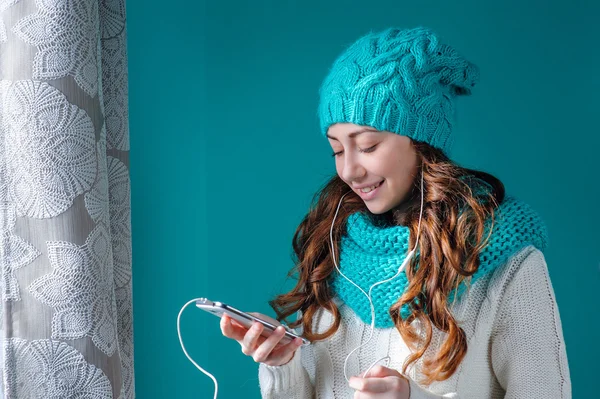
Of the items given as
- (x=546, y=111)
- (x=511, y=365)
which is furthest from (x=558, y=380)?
(x=546, y=111)

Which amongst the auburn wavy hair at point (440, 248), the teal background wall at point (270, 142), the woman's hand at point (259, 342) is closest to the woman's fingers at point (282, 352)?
the woman's hand at point (259, 342)

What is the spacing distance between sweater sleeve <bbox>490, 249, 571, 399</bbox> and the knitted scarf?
45 mm

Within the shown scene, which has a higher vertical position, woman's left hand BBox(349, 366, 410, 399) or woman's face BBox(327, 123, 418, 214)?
woman's face BBox(327, 123, 418, 214)

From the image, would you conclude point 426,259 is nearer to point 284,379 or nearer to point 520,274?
point 520,274

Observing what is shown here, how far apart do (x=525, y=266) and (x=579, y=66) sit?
2.75ft

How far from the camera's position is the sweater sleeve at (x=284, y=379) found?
4.28 ft

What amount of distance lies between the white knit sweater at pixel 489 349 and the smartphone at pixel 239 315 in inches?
4.3

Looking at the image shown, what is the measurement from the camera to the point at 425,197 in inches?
51.7

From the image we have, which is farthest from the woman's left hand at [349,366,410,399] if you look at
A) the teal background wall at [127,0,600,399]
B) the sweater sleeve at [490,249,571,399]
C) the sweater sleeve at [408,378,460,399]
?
the teal background wall at [127,0,600,399]

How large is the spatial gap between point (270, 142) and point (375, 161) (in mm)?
806

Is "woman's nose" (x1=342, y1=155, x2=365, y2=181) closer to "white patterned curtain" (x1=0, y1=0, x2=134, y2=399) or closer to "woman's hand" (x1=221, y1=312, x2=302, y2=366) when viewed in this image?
"woman's hand" (x1=221, y1=312, x2=302, y2=366)

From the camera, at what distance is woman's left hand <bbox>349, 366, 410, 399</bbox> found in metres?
1.09

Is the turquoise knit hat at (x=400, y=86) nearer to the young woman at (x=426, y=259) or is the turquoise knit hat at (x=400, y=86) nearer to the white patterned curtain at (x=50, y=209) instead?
the young woman at (x=426, y=259)

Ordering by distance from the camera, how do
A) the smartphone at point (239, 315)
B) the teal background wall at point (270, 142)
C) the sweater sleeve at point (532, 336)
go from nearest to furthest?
the smartphone at point (239, 315) < the sweater sleeve at point (532, 336) < the teal background wall at point (270, 142)
